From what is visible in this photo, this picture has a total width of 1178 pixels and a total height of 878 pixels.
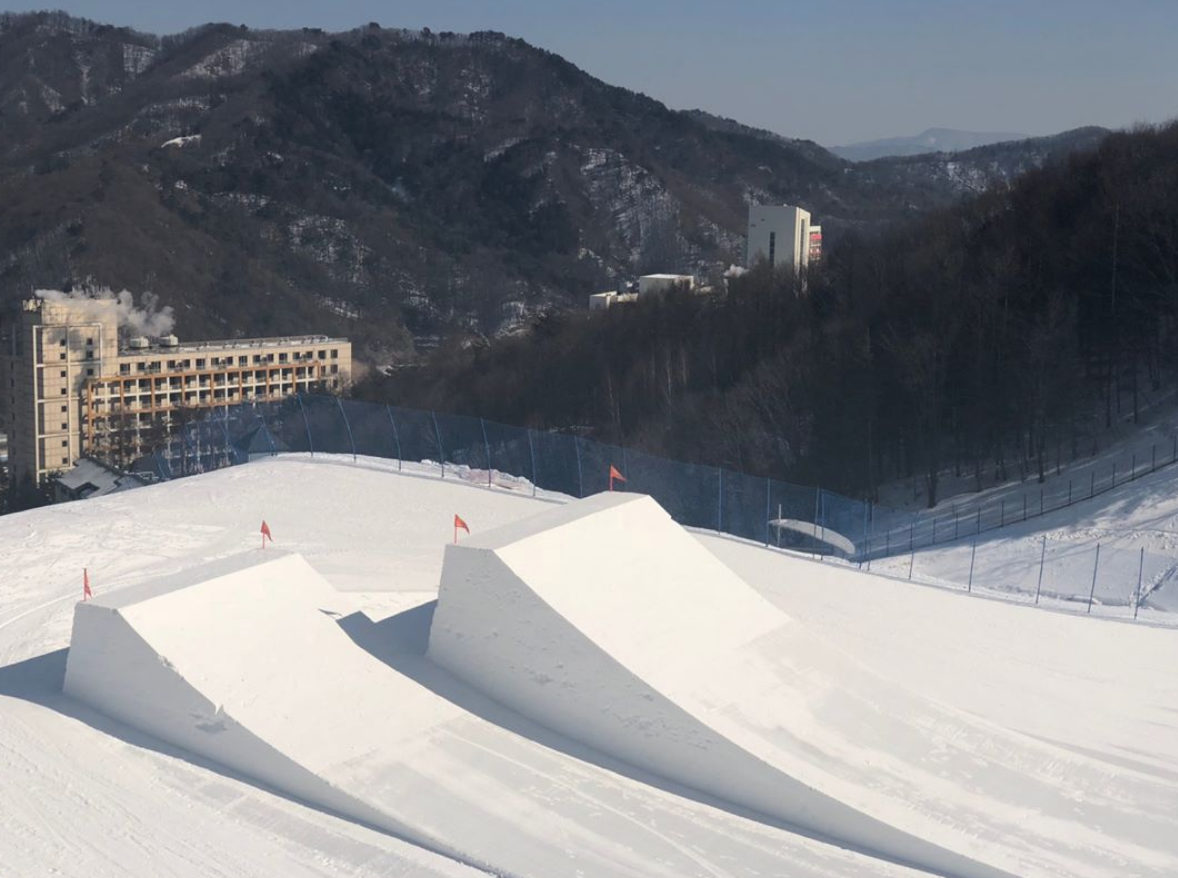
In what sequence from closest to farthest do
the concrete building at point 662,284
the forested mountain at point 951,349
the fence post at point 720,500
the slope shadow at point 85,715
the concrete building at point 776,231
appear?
the slope shadow at point 85,715, the fence post at point 720,500, the forested mountain at point 951,349, the concrete building at point 662,284, the concrete building at point 776,231

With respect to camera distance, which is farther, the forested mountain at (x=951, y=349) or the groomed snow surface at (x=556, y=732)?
the forested mountain at (x=951, y=349)

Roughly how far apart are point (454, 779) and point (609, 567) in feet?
11.6

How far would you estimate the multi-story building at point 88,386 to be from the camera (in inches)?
2130

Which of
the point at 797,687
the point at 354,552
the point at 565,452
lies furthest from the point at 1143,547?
the point at 354,552

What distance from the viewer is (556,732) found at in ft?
42.8

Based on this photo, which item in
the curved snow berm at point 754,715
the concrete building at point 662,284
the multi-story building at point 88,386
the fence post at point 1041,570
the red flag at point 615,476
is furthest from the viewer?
the multi-story building at point 88,386

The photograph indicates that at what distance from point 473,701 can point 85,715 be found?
3.60 m

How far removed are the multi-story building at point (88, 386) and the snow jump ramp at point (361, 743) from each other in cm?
3820

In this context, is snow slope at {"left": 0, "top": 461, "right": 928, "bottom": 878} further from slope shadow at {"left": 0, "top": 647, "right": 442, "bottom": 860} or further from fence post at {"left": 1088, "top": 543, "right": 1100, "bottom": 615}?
fence post at {"left": 1088, "top": 543, "right": 1100, "bottom": 615}

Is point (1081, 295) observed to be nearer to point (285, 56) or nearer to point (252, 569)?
point (252, 569)

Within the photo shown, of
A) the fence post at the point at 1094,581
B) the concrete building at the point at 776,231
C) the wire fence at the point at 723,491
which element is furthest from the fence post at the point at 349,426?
the concrete building at the point at 776,231

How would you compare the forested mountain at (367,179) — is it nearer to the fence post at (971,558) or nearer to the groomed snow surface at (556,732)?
the fence post at (971,558)

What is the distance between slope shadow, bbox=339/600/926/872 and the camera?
11.8 m

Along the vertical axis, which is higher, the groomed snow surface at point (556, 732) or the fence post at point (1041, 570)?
the groomed snow surface at point (556, 732)
